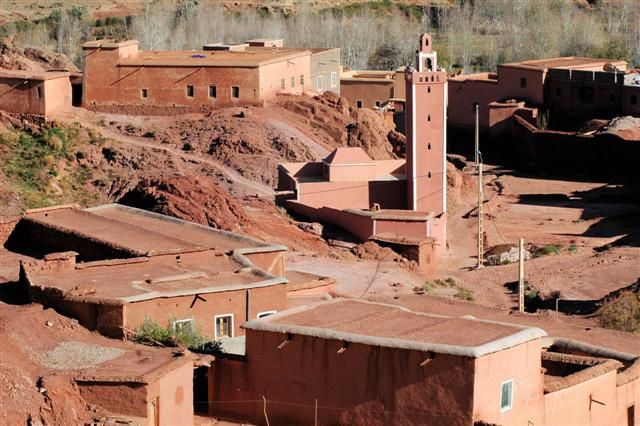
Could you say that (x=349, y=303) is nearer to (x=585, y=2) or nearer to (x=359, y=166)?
(x=359, y=166)

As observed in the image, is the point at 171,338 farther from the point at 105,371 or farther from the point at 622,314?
the point at 622,314

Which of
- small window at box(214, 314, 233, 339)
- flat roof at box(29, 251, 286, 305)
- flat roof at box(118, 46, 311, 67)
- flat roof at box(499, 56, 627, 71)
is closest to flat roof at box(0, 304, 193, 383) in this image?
flat roof at box(29, 251, 286, 305)

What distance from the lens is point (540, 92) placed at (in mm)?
58344

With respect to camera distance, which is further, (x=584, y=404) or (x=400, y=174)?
(x=400, y=174)

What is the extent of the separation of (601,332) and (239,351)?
579 centimetres

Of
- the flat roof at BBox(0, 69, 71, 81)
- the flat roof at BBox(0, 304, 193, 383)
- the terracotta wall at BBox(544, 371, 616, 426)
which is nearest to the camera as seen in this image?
the flat roof at BBox(0, 304, 193, 383)

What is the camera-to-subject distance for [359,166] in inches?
1683

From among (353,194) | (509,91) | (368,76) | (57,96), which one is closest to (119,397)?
(353,194)

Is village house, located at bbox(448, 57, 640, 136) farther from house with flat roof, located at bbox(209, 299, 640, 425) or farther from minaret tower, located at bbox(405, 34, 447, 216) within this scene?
house with flat roof, located at bbox(209, 299, 640, 425)

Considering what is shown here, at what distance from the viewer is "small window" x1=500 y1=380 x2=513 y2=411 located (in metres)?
19.5

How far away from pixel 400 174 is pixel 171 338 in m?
22.5

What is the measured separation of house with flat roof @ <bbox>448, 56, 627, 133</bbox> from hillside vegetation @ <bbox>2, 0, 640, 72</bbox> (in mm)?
12601

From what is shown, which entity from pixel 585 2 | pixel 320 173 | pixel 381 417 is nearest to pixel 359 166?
pixel 320 173

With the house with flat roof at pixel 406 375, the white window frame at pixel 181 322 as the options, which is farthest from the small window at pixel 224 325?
the house with flat roof at pixel 406 375
